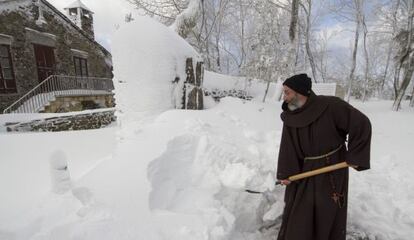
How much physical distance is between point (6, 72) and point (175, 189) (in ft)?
43.6

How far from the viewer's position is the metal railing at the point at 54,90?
11414 mm

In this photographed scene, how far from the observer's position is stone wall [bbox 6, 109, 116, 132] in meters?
8.11

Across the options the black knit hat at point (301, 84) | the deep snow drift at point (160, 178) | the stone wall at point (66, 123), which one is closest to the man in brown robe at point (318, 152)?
the black knit hat at point (301, 84)

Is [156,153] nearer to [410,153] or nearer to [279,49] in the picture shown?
[410,153]

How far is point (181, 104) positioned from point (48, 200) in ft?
8.30

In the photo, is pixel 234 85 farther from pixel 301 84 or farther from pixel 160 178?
pixel 301 84

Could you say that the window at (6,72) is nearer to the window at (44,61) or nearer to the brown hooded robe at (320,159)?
the window at (44,61)

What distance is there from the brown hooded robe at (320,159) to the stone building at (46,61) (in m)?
12.5

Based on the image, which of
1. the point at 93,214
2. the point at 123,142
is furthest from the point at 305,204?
the point at 123,142

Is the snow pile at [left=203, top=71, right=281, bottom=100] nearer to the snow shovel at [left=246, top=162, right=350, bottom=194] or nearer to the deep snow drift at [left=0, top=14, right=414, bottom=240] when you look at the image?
the deep snow drift at [left=0, top=14, right=414, bottom=240]

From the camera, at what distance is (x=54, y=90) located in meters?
13.0

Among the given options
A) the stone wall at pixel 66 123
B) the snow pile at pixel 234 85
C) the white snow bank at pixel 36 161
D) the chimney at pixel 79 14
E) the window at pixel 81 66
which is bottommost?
the stone wall at pixel 66 123

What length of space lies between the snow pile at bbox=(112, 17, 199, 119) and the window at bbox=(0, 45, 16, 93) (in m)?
10.8

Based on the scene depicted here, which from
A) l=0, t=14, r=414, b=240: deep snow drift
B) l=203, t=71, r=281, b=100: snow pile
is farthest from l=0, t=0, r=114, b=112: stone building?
l=0, t=14, r=414, b=240: deep snow drift
